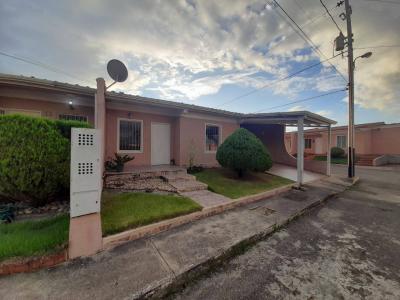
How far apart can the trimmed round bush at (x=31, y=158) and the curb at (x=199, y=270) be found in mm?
3396

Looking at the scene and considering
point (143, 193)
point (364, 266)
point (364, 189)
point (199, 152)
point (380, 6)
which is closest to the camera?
point (364, 266)

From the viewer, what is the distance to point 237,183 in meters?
7.03

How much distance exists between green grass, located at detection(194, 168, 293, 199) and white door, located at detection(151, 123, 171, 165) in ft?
7.25

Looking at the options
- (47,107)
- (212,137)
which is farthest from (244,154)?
(47,107)

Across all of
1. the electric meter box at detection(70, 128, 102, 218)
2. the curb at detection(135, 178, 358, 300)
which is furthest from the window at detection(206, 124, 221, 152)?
the electric meter box at detection(70, 128, 102, 218)

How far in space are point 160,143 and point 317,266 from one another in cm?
755

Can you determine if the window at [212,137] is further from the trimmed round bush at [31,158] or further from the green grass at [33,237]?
the green grass at [33,237]

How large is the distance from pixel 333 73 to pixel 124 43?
12916 mm

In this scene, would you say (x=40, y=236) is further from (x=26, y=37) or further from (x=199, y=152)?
(x=26, y=37)

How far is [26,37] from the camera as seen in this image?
6.65 meters

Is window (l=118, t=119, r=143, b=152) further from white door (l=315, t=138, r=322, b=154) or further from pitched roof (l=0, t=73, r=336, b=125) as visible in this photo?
white door (l=315, t=138, r=322, b=154)

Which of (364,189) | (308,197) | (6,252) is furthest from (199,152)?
(364,189)

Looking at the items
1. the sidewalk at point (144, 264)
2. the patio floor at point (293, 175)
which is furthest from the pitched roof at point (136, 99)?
the sidewalk at point (144, 264)

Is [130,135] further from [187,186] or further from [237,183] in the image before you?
[237,183]
